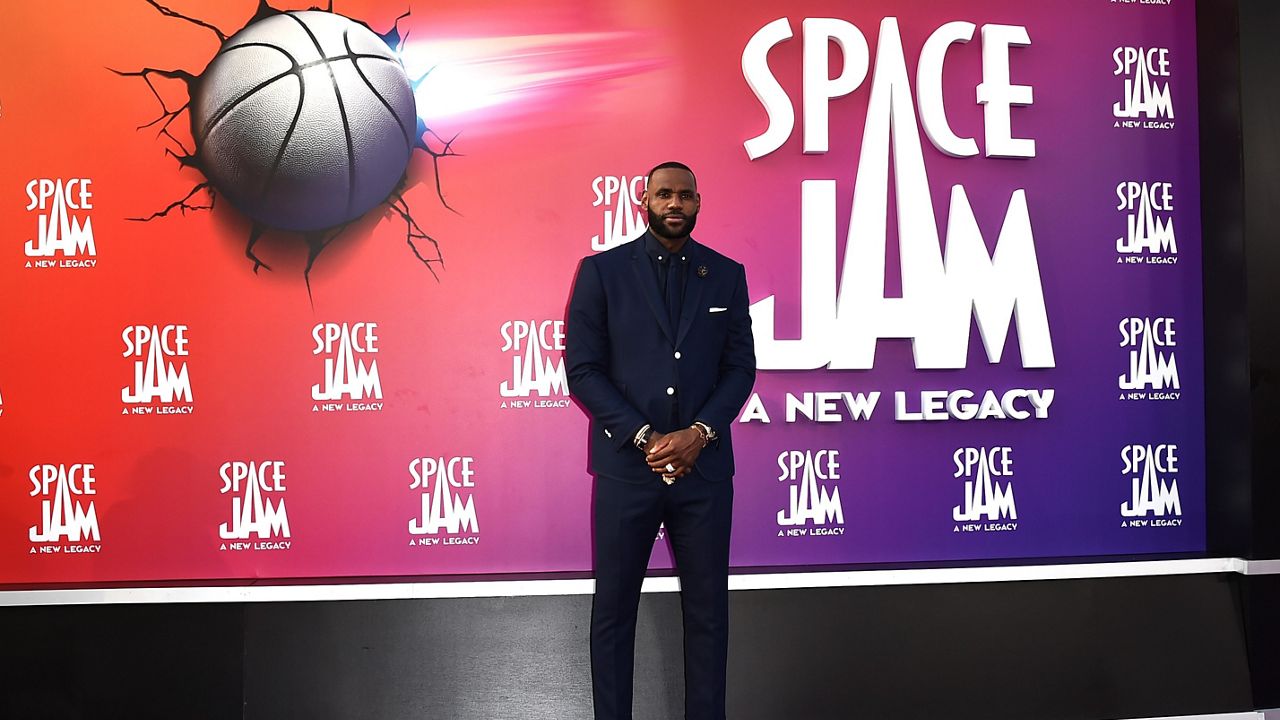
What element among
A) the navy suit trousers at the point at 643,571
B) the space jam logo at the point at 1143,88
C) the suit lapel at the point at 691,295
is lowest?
the navy suit trousers at the point at 643,571

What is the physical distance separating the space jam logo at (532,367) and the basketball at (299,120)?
2.15 feet

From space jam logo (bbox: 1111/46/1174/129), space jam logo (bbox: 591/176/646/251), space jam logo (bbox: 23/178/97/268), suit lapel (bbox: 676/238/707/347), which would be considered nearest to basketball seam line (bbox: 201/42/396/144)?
space jam logo (bbox: 23/178/97/268)

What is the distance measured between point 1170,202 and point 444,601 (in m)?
2.88

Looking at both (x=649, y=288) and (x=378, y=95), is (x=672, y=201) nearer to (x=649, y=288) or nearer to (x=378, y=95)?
(x=649, y=288)

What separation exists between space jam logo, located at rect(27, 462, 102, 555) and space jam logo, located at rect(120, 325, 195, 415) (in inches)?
10.3

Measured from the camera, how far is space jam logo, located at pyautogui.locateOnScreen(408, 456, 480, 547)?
290 centimetres

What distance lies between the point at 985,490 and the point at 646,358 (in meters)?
1.47

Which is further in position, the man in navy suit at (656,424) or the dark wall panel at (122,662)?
the dark wall panel at (122,662)

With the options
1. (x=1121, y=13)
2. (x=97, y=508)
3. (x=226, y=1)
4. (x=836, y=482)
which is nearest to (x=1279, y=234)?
(x=1121, y=13)

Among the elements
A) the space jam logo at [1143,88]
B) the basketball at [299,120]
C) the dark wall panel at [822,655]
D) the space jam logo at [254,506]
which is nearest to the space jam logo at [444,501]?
the dark wall panel at [822,655]

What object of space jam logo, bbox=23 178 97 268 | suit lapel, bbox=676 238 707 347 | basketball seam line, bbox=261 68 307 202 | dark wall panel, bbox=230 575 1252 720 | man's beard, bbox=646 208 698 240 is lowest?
dark wall panel, bbox=230 575 1252 720

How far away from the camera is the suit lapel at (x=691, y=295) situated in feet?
7.73

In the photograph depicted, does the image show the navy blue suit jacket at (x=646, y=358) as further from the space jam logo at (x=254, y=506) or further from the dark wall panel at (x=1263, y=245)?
the dark wall panel at (x=1263, y=245)

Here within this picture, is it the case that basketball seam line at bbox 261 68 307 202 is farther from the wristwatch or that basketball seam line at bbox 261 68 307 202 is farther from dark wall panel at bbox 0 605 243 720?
the wristwatch
